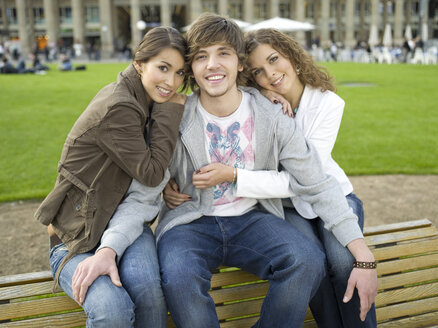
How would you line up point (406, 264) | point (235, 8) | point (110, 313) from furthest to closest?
point (235, 8) < point (406, 264) < point (110, 313)

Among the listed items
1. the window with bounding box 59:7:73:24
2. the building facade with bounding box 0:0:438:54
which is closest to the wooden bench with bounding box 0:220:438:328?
the building facade with bounding box 0:0:438:54

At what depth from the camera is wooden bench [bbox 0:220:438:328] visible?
91.0 inches

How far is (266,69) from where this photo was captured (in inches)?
124

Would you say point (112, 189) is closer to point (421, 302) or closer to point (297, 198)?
point (297, 198)

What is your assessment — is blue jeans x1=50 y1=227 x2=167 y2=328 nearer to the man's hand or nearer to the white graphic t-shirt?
the man's hand

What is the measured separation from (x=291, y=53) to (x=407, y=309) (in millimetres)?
1826

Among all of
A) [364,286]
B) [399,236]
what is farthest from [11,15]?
[364,286]

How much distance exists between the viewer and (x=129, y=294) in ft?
7.38

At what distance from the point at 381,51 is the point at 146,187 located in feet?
135

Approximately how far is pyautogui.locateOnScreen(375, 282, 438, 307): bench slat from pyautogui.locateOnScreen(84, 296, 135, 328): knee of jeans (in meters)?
1.52

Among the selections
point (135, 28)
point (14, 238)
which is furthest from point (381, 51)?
point (14, 238)

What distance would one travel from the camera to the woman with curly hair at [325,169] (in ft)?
8.30

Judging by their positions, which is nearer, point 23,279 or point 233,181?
point 23,279

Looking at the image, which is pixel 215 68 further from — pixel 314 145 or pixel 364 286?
pixel 364 286
